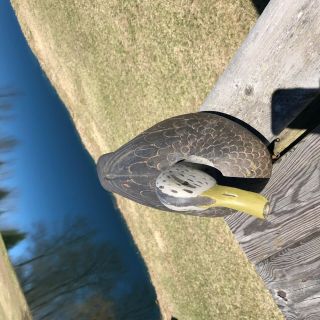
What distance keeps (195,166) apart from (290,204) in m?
0.16

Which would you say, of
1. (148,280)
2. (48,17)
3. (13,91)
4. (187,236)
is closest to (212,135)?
(187,236)

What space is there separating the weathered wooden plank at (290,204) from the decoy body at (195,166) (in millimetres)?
47

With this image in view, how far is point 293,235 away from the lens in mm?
713

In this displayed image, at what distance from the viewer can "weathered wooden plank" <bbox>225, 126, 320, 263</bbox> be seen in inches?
26.8

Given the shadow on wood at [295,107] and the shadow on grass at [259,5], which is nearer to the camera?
the shadow on wood at [295,107]

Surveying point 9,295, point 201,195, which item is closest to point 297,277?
point 201,195

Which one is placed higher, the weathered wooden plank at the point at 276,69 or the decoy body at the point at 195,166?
the weathered wooden plank at the point at 276,69

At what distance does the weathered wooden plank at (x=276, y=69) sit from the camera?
65 centimetres

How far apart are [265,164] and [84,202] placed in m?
2.87

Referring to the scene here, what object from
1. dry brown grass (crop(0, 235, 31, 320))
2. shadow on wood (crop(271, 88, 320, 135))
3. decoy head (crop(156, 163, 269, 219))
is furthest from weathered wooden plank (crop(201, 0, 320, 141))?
dry brown grass (crop(0, 235, 31, 320))

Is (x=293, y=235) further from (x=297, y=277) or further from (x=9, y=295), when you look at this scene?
(x=9, y=295)

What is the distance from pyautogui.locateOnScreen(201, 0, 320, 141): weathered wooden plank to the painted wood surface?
2.4 inches

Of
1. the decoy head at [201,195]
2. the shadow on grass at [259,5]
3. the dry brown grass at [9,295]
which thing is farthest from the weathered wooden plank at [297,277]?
the dry brown grass at [9,295]

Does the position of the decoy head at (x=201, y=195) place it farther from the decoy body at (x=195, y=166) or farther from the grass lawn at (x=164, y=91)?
the grass lawn at (x=164, y=91)
